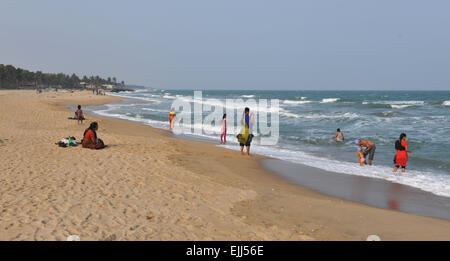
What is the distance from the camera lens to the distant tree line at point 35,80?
308ft

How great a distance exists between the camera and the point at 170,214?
500 centimetres

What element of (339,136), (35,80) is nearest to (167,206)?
(339,136)

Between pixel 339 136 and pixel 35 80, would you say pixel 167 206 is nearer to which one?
pixel 339 136

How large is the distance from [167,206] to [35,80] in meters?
126

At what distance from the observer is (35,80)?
113 m

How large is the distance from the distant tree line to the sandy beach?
101069mm

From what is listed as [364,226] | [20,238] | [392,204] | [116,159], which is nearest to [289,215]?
[364,226]

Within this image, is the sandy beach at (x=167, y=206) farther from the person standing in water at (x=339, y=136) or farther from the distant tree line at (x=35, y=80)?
the distant tree line at (x=35, y=80)

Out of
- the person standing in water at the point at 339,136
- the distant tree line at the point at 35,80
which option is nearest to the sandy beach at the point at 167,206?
the person standing in water at the point at 339,136

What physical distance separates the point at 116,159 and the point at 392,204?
6601 millimetres

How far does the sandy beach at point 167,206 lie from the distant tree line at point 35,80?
101 meters
